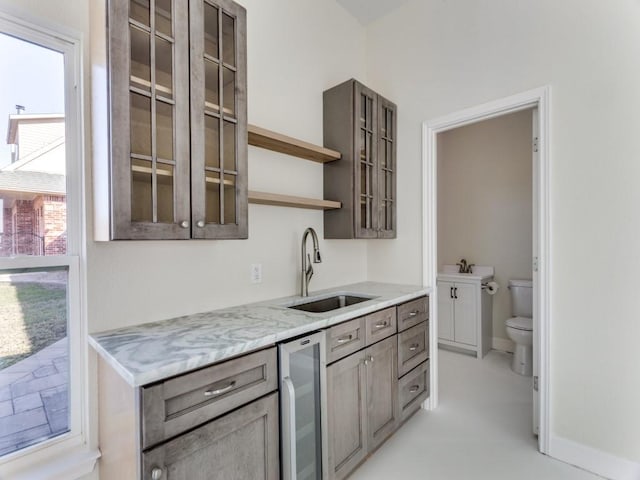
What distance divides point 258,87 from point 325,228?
1.06m

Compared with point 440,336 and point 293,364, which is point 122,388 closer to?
point 293,364

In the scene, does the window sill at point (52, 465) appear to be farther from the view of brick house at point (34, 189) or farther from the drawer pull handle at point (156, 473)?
the view of brick house at point (34, 189)

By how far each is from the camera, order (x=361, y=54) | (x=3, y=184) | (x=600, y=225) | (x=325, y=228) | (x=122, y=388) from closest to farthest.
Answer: (x=122, y=388), (x=3, y=184), (x=600, y=225), (x=325, y=228), (x=361, y=54)

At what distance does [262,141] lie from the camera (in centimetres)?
191

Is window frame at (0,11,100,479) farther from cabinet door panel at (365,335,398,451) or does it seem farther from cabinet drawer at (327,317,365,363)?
cabinet door panel at (365,335,398,451)

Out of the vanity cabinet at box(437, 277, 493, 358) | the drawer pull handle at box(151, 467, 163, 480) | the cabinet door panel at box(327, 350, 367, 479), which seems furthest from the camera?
the vanity cabinet at box(437, 277, 493, 358)

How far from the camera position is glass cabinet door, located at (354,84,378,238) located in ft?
7.38

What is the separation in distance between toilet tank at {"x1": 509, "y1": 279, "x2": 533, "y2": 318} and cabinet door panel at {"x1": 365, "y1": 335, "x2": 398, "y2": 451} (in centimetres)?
204

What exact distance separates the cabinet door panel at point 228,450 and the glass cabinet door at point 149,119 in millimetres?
731

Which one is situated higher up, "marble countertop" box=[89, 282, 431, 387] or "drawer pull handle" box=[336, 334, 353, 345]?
"marble countertop" box=[89, 282, 431, 387]

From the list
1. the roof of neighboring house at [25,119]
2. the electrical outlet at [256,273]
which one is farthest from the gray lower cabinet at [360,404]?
the roof of neighboring house at [25,119]

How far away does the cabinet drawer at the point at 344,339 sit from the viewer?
156 cm

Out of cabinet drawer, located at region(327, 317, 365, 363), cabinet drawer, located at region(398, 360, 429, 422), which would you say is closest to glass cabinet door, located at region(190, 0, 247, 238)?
cabinet drawer, located at region(327, 317, 365, 363)

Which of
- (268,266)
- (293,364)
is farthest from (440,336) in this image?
(293,364)
